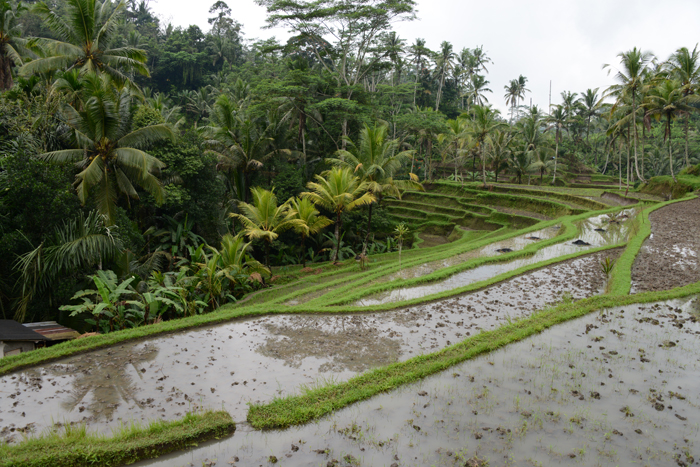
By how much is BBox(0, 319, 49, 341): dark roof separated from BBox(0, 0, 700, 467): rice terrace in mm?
113

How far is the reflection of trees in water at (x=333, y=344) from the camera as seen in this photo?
703 centimetres

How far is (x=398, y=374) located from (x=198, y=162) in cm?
1372

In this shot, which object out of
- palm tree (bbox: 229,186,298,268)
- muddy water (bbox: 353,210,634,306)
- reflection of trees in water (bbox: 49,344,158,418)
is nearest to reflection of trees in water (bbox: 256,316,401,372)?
muddy water (bbox: 353,210,634,306)

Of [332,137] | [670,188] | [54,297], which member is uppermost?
[332,137]

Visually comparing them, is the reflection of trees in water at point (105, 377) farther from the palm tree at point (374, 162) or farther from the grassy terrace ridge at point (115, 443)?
the palm tree at point (374, 162)

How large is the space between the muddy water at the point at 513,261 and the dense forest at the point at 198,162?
506 cm

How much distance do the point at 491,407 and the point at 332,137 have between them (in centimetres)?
2204

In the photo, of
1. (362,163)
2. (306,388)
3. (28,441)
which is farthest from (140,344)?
(362,163)

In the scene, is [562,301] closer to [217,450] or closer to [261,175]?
[217,450]

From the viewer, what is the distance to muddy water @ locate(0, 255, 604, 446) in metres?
5.64

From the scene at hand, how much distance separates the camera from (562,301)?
9633 mm

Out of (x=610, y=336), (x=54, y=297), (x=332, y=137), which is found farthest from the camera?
(x=332, y=137)

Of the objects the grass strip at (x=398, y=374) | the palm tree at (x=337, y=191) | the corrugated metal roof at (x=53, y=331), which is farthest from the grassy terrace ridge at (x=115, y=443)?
the palm tree at (x=337, y=191)

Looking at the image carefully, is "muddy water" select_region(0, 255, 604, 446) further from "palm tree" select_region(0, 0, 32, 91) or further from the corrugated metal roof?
"palm tree" select_region(0, 0, 32, 91)
